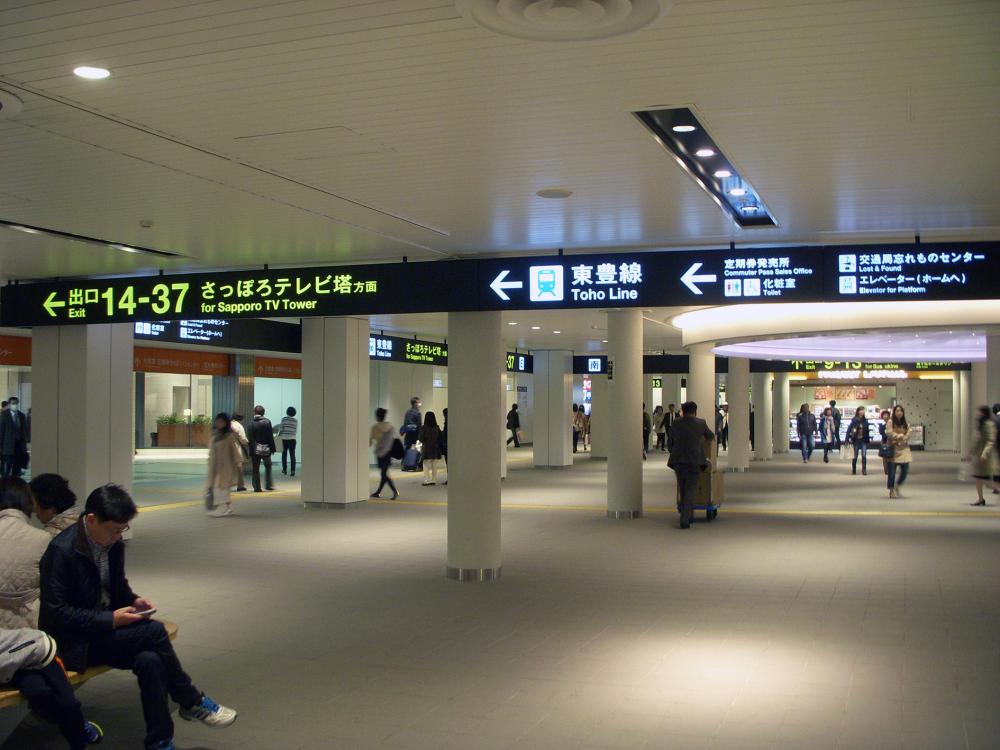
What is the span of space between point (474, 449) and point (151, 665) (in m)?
5.43

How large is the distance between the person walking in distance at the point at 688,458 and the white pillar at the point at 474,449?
4.75 m

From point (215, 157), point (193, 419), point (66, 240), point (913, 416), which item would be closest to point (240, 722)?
point (215, 157)

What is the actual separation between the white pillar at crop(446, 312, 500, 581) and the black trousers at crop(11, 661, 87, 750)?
5.71 metres

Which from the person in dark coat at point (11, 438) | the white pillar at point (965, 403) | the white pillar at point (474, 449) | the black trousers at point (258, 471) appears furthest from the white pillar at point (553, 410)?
the white pillar at point (474, 449)

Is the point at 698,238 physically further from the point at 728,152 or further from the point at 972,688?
the point at 972,688

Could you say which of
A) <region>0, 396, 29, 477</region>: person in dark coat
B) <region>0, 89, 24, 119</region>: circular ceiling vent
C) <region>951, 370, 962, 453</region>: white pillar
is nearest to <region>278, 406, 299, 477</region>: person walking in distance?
<region>0, 396, 29, 477</region>: person in dark coat

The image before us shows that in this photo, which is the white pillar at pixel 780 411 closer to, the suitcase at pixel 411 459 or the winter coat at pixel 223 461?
the suitcase at pixel 411 459

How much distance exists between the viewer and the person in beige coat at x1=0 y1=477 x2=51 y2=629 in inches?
197

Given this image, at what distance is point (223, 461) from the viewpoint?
622 inches

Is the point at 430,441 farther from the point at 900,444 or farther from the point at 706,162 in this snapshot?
the point at 706,162

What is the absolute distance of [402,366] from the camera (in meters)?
27.6


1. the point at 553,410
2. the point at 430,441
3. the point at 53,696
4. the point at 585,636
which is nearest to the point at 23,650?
the point at 53,696

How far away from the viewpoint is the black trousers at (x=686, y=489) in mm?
14297

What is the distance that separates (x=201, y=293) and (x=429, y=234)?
2.85 meters
